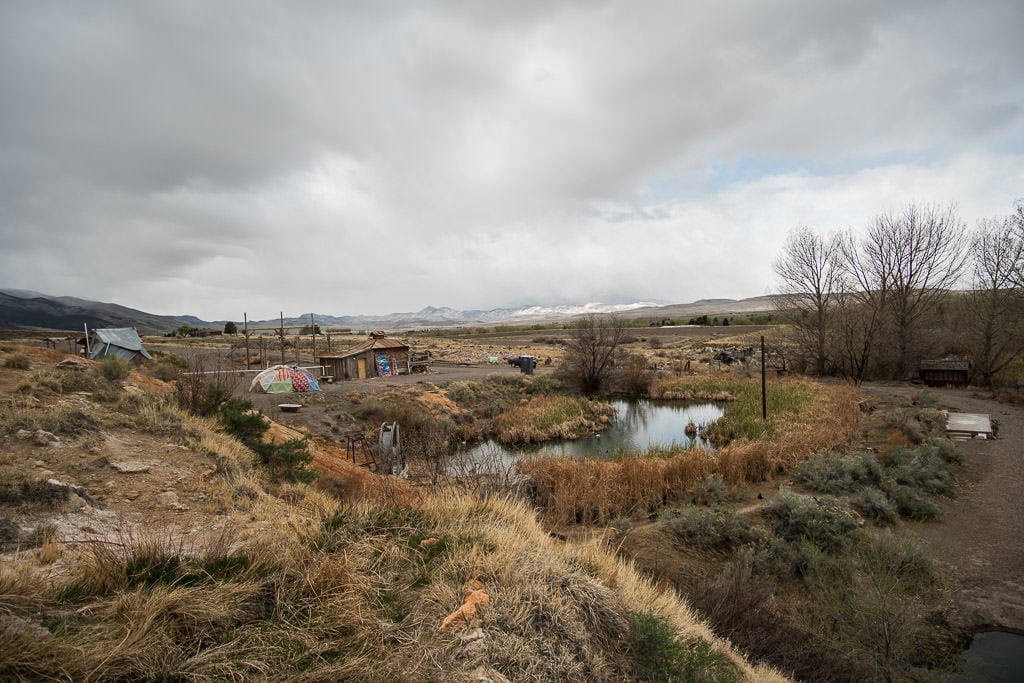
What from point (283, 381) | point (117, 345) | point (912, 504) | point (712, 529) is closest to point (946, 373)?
point (912, 504)

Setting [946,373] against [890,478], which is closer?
[890,478]

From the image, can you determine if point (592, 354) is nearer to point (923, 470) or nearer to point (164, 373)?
point (923, 470)

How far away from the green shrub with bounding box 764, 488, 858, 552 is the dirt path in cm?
130

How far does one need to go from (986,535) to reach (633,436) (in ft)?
40.3

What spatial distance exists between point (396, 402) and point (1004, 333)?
29.2m

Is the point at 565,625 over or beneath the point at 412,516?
beneath

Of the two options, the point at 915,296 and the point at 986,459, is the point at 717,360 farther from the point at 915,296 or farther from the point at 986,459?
the point at 986,459

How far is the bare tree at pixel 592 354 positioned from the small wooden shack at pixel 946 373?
655 inches

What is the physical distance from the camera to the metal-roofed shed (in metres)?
23.4

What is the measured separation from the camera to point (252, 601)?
3156 millimetres

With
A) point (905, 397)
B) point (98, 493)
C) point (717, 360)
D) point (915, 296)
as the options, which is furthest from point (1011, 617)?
point (717, 360)

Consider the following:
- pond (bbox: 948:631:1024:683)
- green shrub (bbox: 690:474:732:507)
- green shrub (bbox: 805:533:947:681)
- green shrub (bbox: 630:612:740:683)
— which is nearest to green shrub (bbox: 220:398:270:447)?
green shrub (bbox: 630:612:740:683)

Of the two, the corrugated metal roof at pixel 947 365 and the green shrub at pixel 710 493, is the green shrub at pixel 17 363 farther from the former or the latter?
the corrugated metal roof at pixel 947 365

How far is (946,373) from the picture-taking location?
24.3m
